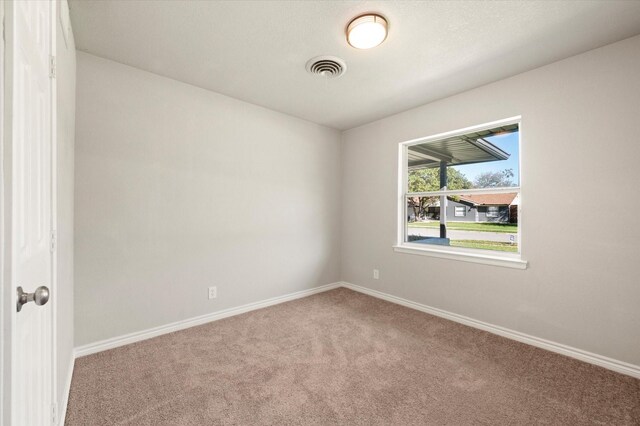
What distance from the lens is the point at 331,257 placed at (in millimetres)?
4133

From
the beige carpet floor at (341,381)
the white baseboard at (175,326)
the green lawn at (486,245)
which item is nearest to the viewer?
the beige carpet floor at (341,381)

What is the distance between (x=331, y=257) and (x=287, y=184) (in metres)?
1.29

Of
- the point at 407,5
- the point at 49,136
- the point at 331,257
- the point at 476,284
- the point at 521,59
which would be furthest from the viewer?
the point at 331,257

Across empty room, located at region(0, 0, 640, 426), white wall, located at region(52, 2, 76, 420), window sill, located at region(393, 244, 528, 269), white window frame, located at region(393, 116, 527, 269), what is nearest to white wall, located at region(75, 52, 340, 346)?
empty room, located at region(0, 0, 640, 426)

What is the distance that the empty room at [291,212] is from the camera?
5.17 ft

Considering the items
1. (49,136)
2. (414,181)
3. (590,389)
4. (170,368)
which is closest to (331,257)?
(414,181)

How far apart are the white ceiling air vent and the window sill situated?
2089 millimetres

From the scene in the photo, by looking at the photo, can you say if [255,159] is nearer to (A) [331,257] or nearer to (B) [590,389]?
(A) [331,257]

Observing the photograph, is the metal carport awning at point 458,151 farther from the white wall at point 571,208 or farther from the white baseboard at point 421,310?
the white baseboard at point 421,310

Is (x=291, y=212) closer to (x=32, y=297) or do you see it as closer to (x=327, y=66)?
(x=327, y=66)

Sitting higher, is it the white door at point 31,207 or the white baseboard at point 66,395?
the white door at point 31,207

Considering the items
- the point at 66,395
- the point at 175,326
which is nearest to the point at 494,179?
the point at 175,326

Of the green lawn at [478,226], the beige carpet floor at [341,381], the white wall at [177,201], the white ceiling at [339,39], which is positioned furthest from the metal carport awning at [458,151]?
the beige carpet floor at [341,381]

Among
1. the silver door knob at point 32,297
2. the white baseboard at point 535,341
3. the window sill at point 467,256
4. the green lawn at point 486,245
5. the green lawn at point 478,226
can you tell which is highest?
the green lawn at point 478,226
